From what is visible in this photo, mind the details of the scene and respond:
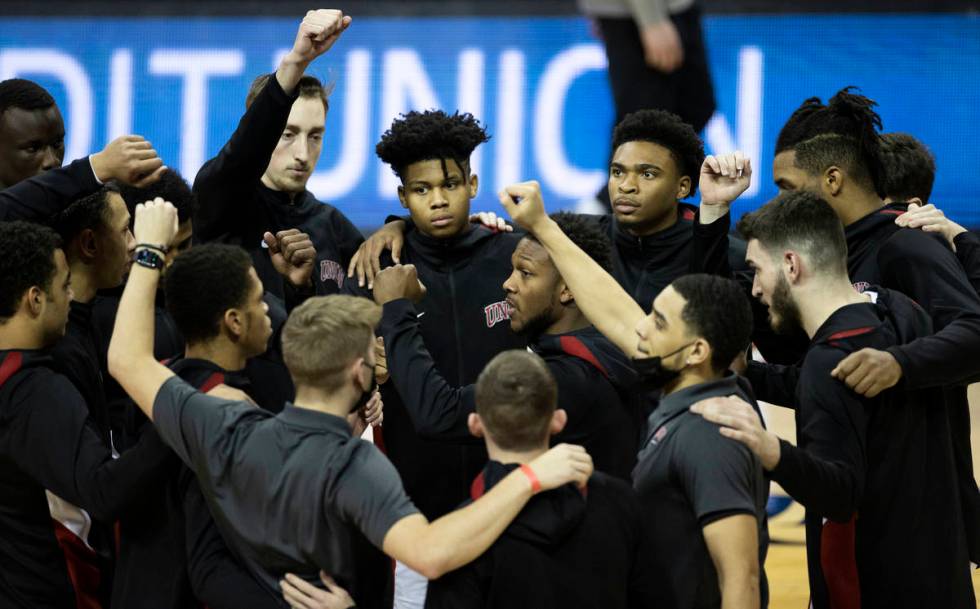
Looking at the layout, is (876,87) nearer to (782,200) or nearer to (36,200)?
(782,200)

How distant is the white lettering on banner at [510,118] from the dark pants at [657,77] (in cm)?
153

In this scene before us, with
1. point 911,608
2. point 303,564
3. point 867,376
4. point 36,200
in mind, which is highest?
point 36,200

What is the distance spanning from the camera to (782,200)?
3.89 metres

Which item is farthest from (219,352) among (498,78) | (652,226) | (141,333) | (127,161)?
(498,78)

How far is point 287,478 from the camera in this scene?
308 centimetres

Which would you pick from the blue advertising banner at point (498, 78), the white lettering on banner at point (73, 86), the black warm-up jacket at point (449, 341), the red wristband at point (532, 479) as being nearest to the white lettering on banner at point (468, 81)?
the blue advertising banner at point (498, 78)

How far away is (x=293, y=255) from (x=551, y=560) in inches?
64.6

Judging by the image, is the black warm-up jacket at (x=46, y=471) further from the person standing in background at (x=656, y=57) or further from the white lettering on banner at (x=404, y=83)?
the white lettering on banner at (x=404, y=83)

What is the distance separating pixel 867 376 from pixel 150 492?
190 centimetres

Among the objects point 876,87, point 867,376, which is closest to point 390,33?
point 876,87

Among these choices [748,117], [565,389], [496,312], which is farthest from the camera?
[748,117]

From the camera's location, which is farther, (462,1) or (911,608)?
(462,1)

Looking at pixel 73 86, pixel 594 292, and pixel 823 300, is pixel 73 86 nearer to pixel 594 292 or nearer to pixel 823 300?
pixel 594 292

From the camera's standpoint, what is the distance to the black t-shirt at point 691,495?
10.3 feet
